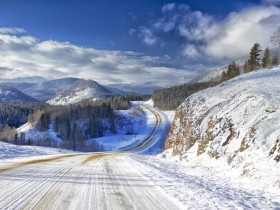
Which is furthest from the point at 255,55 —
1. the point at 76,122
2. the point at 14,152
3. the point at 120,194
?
the point at 76,122

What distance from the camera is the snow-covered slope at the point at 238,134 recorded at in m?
15.0

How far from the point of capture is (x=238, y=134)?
64.1ft

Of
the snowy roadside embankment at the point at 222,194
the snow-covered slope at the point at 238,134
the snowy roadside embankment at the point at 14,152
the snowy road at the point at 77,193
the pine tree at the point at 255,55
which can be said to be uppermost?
the pine tree at the point at 255,55

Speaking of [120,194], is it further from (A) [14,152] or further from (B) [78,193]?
(A) [14,152]

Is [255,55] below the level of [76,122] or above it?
above

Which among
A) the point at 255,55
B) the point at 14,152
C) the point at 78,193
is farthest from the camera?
the point at 255,55

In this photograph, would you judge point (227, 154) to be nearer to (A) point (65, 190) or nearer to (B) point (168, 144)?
(A) point (65, 190)

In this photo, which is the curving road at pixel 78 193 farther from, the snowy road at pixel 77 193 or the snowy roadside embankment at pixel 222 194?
the snowy roadside embankment at pixel 222 194

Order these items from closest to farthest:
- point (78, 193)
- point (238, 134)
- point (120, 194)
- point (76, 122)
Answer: point (78, 193) → point (120, 194) → point (238, 134) → point (76, 122)

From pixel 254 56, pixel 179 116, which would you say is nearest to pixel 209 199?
pixel 179 116

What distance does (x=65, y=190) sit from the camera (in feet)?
34.9

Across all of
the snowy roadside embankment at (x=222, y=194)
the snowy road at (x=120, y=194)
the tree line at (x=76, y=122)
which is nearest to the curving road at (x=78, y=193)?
the snowy road at (x=120, y=194)

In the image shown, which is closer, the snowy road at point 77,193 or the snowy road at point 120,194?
the snowy road at point 77,193

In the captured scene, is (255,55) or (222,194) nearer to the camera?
(222,194)
